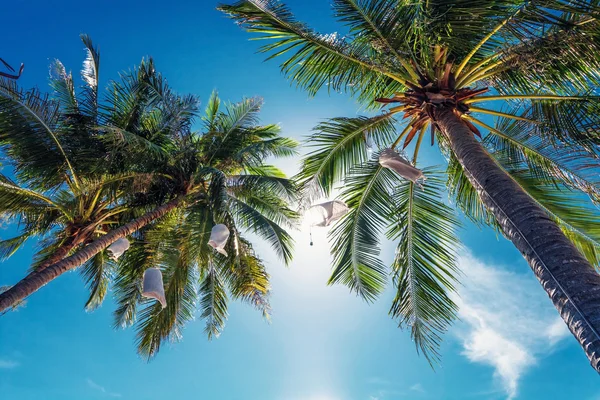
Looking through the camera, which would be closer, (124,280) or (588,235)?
(588,235)

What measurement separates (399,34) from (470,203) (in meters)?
3.18

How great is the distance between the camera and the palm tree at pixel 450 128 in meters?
4.03

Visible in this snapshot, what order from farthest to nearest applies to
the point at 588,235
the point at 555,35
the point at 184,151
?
the point at 184,151 → the point at 588,235 → the point at 555,35

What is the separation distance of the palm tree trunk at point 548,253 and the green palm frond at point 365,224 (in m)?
2.54

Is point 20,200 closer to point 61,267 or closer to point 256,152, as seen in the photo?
point 61,267

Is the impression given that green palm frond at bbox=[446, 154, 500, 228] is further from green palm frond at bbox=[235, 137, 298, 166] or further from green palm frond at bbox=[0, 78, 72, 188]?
green palm frond at bbox=[0, 78, 72, 188]

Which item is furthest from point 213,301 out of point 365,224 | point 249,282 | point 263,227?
point 365,224

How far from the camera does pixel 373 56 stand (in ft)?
19.2

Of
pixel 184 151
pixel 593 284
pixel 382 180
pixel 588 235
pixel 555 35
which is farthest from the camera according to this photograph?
pixel 184 151

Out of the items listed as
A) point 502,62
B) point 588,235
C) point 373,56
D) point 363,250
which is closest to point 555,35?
point 502,62

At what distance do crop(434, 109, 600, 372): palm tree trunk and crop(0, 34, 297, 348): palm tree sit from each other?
13.9ft

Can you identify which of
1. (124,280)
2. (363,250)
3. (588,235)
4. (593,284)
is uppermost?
(588,235)

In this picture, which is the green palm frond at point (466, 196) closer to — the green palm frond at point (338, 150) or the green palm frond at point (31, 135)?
the green palm frond at point (338, 150)

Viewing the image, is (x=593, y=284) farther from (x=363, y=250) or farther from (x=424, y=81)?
(x=363, y=250)
